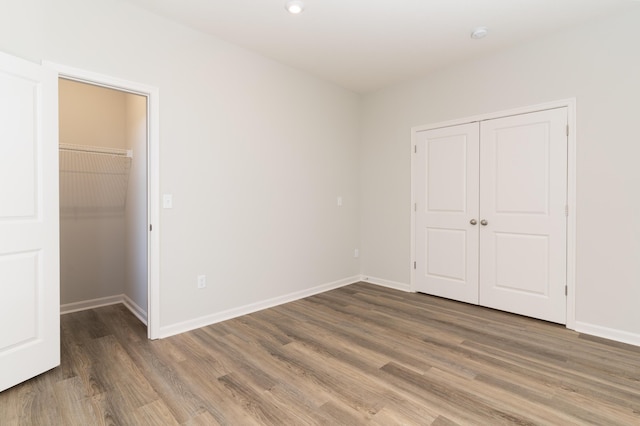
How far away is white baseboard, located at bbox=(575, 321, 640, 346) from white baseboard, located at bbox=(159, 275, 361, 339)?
2581 millimetres

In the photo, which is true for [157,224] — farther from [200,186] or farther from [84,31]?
[84,31]

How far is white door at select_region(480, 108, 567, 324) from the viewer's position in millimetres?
3064

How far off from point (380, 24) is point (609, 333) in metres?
3.32

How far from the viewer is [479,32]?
2.98 meters

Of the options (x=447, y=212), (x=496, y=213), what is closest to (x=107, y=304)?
(x=447, y=212)

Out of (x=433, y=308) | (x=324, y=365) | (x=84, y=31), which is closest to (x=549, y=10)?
(x=433, y=308)

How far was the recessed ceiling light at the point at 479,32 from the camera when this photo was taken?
9.68 feet

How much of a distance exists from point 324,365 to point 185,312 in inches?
56.3

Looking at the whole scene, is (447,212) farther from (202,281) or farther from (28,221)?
(28,221)

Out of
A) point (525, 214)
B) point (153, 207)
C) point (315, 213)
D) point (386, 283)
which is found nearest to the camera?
point (153, 207)

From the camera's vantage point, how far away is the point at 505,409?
1.82 meters

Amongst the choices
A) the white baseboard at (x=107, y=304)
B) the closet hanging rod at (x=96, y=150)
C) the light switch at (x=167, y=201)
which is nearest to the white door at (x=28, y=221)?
the light switch at (x=167, y=201)

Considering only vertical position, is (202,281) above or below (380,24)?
below

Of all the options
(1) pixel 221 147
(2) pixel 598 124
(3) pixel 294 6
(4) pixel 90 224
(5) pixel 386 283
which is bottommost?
(5) pixel 386 283
